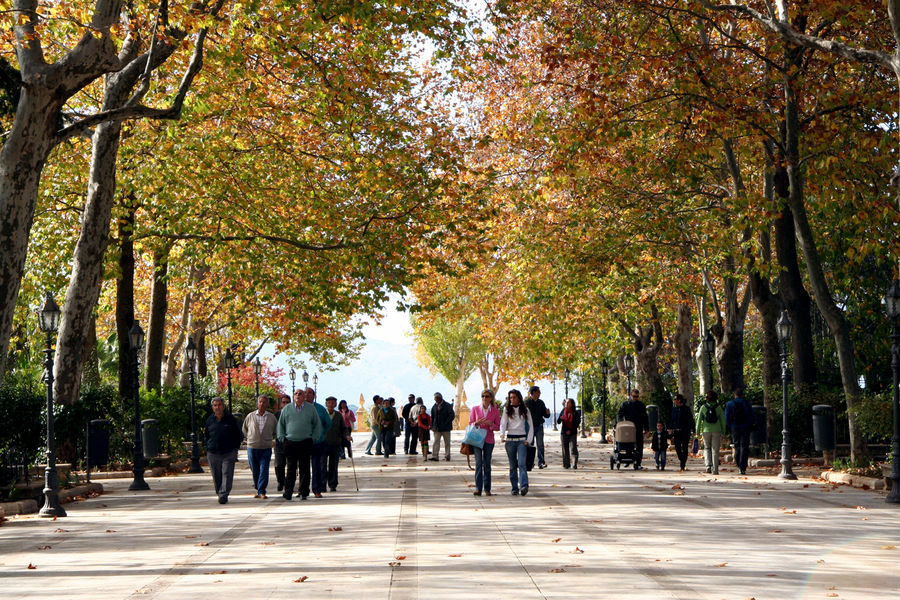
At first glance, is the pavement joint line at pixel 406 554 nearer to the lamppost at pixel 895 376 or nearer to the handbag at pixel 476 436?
the handbag at pixel 476 436

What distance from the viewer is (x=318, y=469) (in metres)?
20.9

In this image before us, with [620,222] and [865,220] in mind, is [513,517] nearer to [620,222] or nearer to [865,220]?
[865,220]

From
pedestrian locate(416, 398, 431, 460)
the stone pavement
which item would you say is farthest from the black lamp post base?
pedestrian locate(416, 398, 431, 460)

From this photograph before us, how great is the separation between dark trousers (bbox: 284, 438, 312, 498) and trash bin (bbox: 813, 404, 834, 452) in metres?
11.4

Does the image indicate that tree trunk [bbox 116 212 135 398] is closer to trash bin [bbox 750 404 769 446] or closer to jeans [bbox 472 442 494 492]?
jeans [bbox 472 442 494 492]

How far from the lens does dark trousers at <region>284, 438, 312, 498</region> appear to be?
19.6m

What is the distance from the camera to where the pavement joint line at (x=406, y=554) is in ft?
30.8

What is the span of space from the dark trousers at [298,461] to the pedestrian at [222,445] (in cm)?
89

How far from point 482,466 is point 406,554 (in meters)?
8.17

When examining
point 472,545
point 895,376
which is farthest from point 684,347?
point 472,545

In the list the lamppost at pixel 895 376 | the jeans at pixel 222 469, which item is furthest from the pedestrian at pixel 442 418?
the lamppost at pixel 895 376

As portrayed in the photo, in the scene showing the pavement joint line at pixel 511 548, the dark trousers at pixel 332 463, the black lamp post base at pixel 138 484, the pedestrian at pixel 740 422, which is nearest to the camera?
the pavement joint line at pixel 511 548

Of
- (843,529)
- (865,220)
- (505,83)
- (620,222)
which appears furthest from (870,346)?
(843,529)

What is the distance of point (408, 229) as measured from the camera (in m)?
30.1
